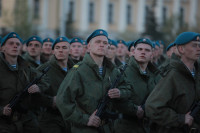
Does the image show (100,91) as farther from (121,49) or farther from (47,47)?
(121,49)

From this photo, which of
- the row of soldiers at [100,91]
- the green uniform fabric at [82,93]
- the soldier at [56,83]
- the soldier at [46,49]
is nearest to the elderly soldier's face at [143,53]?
the row of soldiers at [100,91]

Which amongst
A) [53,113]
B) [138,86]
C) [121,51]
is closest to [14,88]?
[53,113]

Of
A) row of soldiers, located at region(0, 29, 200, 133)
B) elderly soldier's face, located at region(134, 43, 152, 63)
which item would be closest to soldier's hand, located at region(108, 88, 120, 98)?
row of soldiers, located at region(0, 29, 200, 133)

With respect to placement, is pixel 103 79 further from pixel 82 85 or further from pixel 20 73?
pixel 20 73

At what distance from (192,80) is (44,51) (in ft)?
21.9

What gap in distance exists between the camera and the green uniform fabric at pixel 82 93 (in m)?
5.73

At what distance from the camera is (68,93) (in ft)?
19.0

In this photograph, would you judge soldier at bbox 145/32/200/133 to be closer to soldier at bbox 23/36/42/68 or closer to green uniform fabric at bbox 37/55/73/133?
green uniform fabric at bbox 37/55/73/133

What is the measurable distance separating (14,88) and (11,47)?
0.86m

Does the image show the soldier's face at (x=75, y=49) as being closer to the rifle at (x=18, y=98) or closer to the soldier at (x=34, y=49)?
the soldier at (x=34, y=49)

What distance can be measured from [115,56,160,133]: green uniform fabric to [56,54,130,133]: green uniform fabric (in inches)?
17.5

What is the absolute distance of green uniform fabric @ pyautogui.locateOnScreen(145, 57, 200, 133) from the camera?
504 centimetres

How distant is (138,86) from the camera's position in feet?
22.9

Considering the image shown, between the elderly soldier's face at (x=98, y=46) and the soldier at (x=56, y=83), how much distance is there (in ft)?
6.00
